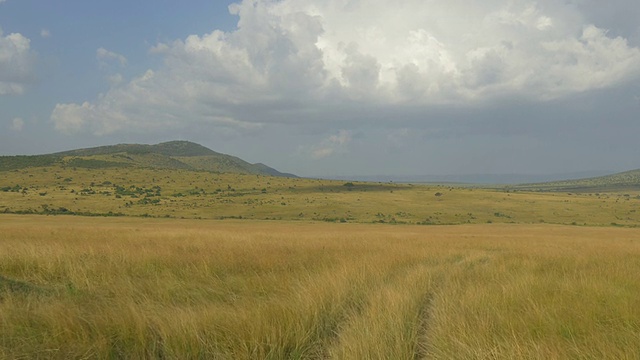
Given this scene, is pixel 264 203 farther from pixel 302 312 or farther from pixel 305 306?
pixel 302 312

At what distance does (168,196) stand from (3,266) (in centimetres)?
7449

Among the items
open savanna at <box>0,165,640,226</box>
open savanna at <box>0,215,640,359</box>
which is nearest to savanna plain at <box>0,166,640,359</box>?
open savanna at <box>0,215,640,359</box>

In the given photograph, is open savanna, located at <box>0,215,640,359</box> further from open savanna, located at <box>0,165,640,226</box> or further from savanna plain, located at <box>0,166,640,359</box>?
open savanna, located at <box>0,165,640,226</box>

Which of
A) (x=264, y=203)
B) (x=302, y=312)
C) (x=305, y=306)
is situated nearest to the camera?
(x=302, y=312)

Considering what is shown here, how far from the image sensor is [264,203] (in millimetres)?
74938

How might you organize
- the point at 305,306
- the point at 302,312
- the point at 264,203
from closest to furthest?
the point at 302,312 < the point at 305,306 < the point at 264,203

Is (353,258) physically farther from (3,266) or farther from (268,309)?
(3,266)

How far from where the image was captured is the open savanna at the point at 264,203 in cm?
6406

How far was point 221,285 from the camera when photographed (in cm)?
805

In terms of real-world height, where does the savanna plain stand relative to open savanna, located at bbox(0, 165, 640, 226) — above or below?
above

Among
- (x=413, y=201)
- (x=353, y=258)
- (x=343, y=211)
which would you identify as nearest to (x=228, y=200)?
(x=343, y=211)

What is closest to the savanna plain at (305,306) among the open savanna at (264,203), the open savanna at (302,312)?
the open savanna at (302,312)

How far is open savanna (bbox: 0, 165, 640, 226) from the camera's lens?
2522 inches

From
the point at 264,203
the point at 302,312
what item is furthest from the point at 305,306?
the point at 264,203
